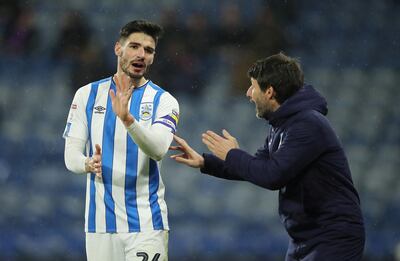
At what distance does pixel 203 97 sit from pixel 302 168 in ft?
18.0

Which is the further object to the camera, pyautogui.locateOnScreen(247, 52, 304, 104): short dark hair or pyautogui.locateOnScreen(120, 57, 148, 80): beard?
pyautogui.locateOnScreen(120, 57, 148, 80): beard

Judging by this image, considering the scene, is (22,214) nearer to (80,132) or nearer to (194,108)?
(194,108)

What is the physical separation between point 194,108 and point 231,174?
4955 millimetres

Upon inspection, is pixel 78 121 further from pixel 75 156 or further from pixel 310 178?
pixel 310 178

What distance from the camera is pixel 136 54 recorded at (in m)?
4.31

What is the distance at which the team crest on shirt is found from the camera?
427 centimetres

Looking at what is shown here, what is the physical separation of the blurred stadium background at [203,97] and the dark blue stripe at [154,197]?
332 cm

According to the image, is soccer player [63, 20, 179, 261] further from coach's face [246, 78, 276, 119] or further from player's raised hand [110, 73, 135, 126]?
coach's face [246, 78, 276, 119]

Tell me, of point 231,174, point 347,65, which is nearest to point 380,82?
point 347,65

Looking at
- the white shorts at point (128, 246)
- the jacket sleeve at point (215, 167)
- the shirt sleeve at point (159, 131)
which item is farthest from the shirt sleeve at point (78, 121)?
the jacket sleeve at point (215, 167)

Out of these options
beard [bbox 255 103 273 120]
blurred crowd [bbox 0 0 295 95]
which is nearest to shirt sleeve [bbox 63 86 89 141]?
beard [bbox 255 103 273 120]

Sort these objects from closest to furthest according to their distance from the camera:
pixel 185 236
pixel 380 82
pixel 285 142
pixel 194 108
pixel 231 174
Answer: pixel 285 142 < pixel 231 174 < pixel 185 236 < pixel 194 108 < pixel 380 82

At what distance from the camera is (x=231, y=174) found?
420cm

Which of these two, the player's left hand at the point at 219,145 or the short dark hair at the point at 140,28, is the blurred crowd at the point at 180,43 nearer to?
the short dark hair at the point at 140,28
